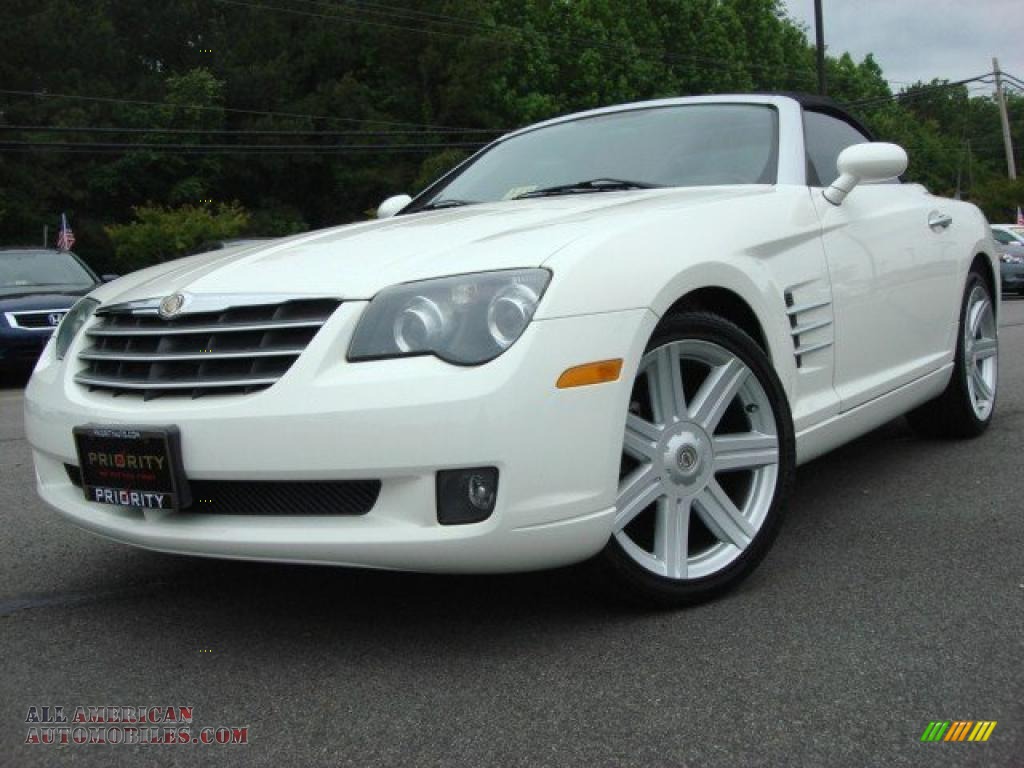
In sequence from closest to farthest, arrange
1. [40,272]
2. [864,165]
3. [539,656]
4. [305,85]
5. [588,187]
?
[539,656] < [864,165] < [588,187] < [40,272] < [305,85]

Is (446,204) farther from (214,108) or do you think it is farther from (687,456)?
(214,108)

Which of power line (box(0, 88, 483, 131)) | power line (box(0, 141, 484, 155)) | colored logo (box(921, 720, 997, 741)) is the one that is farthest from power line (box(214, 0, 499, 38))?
colored logo (box(921, 720, 997, 741))

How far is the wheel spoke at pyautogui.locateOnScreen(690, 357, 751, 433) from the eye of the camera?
284cm

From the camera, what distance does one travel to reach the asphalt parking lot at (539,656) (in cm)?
212

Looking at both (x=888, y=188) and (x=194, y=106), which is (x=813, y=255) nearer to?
(x=888, y=188)

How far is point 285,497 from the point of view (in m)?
2.50

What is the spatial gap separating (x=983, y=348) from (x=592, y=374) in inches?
130

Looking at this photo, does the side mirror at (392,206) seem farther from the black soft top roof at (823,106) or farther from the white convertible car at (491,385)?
the black soft top roof at (823,106)

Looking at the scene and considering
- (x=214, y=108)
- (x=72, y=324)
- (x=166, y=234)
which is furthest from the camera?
(x=214, y=108)

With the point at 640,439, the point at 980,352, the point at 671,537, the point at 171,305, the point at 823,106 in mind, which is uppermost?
the point at 823,106

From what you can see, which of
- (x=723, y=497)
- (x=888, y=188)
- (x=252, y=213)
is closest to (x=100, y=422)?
(x=723, y=497)

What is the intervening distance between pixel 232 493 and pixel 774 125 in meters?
2.39

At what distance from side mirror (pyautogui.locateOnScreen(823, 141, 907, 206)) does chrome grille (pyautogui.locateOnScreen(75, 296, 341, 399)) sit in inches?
74.7

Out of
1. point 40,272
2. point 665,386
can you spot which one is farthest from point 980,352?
point 40,272
